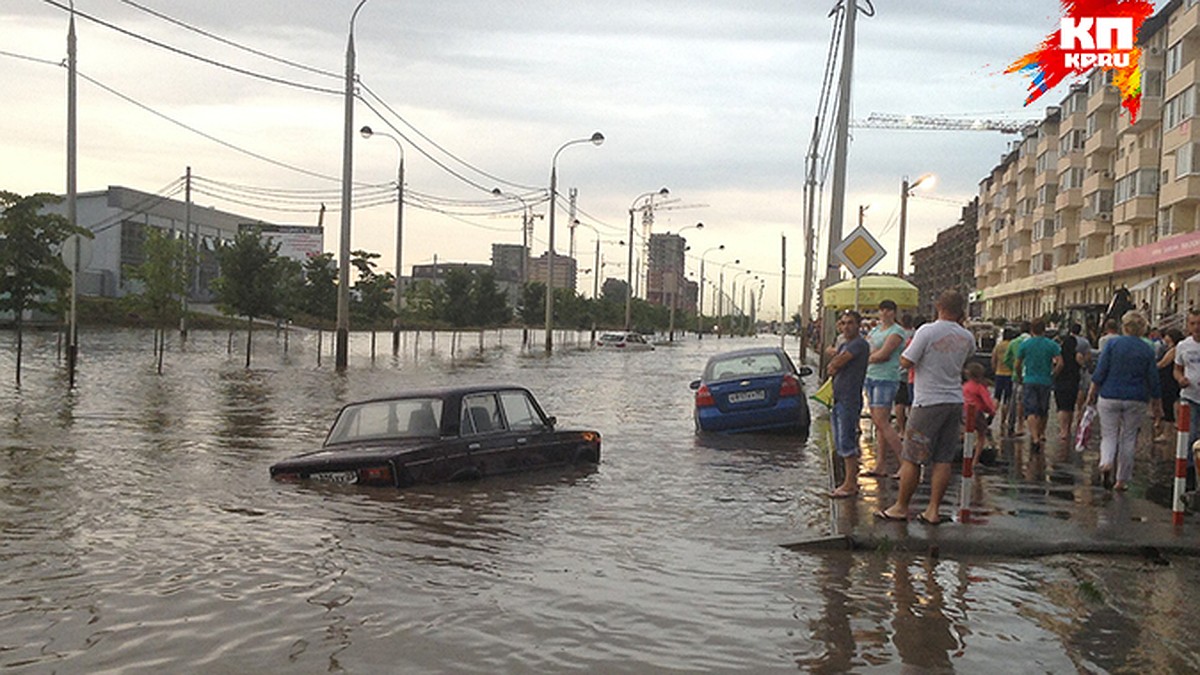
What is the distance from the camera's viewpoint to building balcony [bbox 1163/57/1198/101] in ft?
160

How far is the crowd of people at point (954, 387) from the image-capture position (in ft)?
31.4

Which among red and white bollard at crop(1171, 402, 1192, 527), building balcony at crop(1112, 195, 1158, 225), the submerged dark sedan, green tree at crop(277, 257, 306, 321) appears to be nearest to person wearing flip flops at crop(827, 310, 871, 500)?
red and white bollard at crop(1171, 402, 1192, 527)

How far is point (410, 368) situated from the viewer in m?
40.5

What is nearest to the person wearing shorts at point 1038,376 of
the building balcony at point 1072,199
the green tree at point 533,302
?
the building balcony at point 1072,199

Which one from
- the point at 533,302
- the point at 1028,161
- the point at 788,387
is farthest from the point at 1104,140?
the point at 788,387

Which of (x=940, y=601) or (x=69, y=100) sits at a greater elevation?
(x=69, y=100)

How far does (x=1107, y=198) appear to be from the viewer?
74.1 meters

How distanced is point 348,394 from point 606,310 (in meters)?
99.8

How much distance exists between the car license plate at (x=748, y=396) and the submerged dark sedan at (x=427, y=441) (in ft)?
18.7

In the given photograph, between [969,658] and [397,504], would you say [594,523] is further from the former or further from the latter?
[969,658]

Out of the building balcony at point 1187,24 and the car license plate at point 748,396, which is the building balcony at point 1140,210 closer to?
the building balcony at point 1187,24

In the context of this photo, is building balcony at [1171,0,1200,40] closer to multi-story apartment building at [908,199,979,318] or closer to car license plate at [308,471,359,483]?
car license plate at [308,471,359,483]

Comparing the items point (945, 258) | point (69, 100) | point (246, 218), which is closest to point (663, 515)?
point (69, 100)

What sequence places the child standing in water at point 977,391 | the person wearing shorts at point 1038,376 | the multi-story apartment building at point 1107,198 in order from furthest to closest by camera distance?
the multi-story apartment building at point 1107,198 < the person wearing shorts at point 1038,376 < the child standing in water at point 977,391
